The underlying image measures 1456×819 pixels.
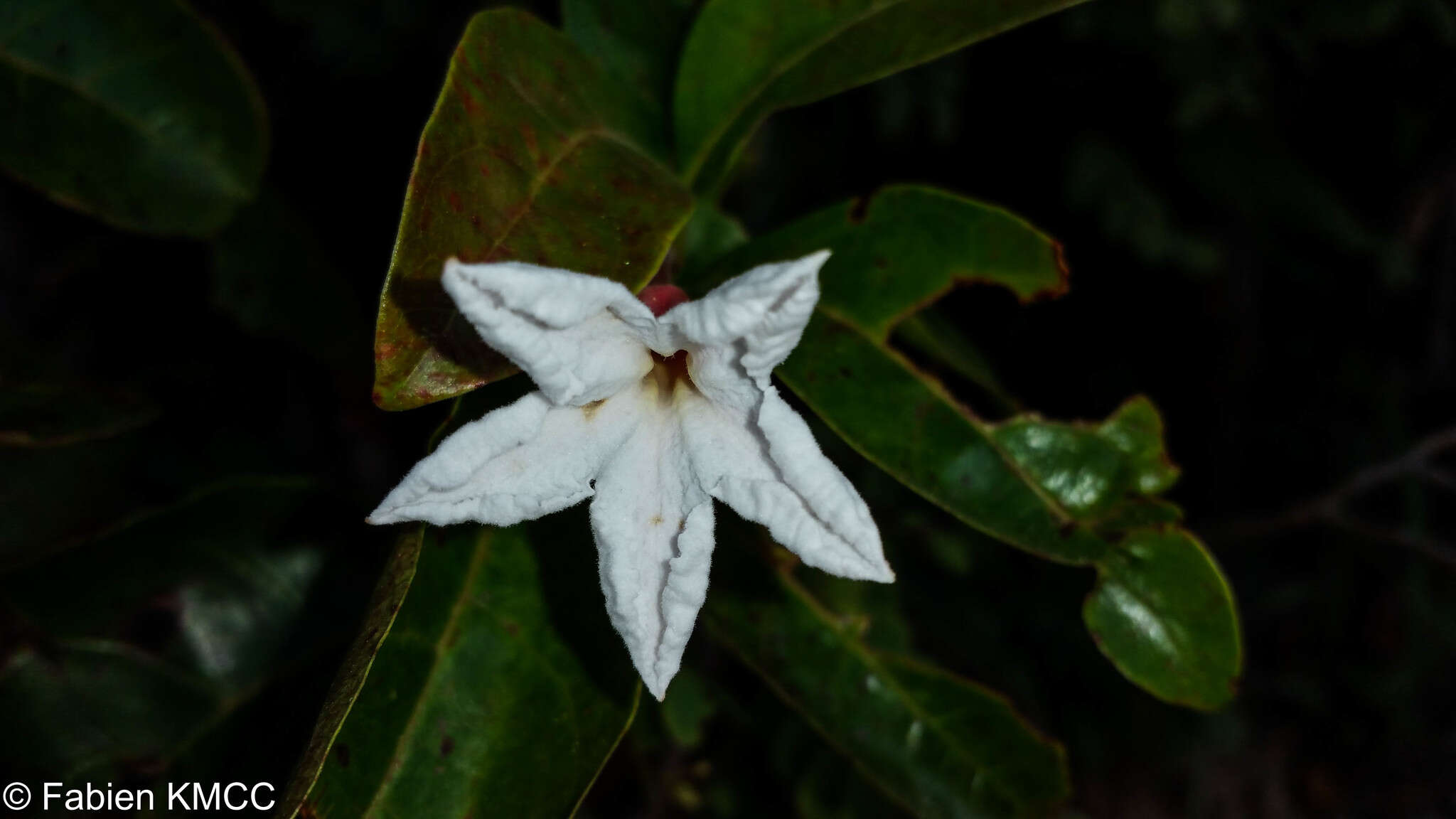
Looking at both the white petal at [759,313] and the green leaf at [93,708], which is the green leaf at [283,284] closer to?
the green leaf at [93,708]

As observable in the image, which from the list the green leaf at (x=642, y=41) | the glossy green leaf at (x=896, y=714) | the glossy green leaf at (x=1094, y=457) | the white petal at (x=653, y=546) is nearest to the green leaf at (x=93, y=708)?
the glossy green leaf at (x=896, y=714)

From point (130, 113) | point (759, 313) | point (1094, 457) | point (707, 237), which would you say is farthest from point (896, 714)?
point (130, 113)

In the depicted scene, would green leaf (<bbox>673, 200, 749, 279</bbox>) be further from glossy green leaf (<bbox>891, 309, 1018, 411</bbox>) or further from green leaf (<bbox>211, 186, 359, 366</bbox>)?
green leaf (<bbox>211, 186, 359, 366</bbox>)

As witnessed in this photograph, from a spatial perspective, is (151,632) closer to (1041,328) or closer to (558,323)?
(558,323)

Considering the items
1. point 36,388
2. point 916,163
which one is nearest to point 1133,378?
point 916,163

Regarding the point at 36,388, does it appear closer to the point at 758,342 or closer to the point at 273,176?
the point at 273,176

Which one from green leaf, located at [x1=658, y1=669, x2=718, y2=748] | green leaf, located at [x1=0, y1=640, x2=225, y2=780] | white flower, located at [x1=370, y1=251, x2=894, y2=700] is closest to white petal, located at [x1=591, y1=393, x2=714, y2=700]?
white flower, located at [x1=370, y1=251, x2=894, y2=700]
